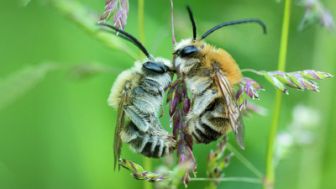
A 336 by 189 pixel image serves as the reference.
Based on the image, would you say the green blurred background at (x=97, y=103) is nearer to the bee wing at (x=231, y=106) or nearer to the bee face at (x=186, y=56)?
the bee face at (x=186, y=56)

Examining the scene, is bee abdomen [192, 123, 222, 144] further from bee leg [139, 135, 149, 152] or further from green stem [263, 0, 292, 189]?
green stem [263, 0, 292, 189]

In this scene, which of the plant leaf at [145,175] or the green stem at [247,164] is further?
the green stem at [247,164]

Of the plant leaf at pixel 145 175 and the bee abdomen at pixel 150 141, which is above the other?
the bee abdomen at pixel 150 141

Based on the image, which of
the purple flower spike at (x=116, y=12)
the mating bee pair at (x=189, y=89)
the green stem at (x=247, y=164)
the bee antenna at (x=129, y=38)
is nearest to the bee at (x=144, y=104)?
the mating bee pair at (x=189, y=89)

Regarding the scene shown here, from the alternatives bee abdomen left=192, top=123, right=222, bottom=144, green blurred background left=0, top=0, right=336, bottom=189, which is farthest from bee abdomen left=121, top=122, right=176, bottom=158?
green blurred background left=0, top=0, right=336, bottom=189

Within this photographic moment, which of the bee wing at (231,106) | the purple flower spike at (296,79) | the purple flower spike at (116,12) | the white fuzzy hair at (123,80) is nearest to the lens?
the purple flower spike at (296,79)

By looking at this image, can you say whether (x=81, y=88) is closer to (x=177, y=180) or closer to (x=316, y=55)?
(x=316, y=55)
